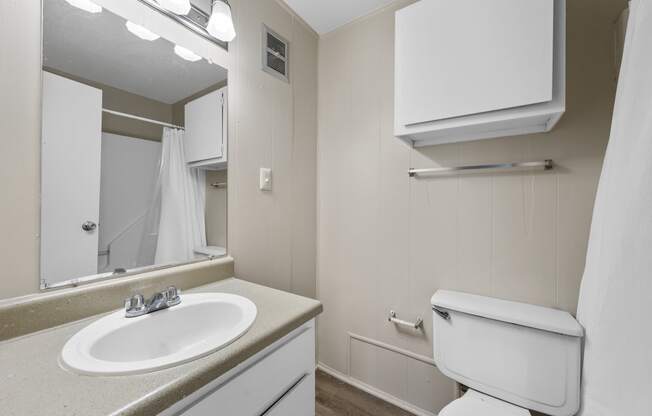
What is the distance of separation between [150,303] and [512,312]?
4.39ft

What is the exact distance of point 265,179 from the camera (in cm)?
135

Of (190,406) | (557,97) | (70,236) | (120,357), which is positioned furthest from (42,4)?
(557,97)

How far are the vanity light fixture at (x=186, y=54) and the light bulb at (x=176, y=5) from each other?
0.41 ft

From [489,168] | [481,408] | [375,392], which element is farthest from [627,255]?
[375,392]

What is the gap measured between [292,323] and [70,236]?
2.41ft

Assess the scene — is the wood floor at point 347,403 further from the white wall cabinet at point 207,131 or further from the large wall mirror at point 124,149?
the white wall cabinet at point 207,131

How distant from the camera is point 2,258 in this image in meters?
0.64

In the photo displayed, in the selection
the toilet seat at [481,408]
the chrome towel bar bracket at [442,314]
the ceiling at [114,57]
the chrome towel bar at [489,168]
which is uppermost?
the ceiling at [114,57]

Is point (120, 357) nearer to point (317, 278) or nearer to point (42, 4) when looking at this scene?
point (42, 4)

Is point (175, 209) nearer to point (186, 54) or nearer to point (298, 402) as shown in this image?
point (186, 54)

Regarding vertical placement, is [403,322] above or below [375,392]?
above

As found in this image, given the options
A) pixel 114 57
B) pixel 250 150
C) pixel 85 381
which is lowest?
pixel 85 381

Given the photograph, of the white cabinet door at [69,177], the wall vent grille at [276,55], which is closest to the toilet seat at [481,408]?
the white cabinet door at [69,177]

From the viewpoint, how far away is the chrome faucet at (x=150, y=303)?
76 centimetres
